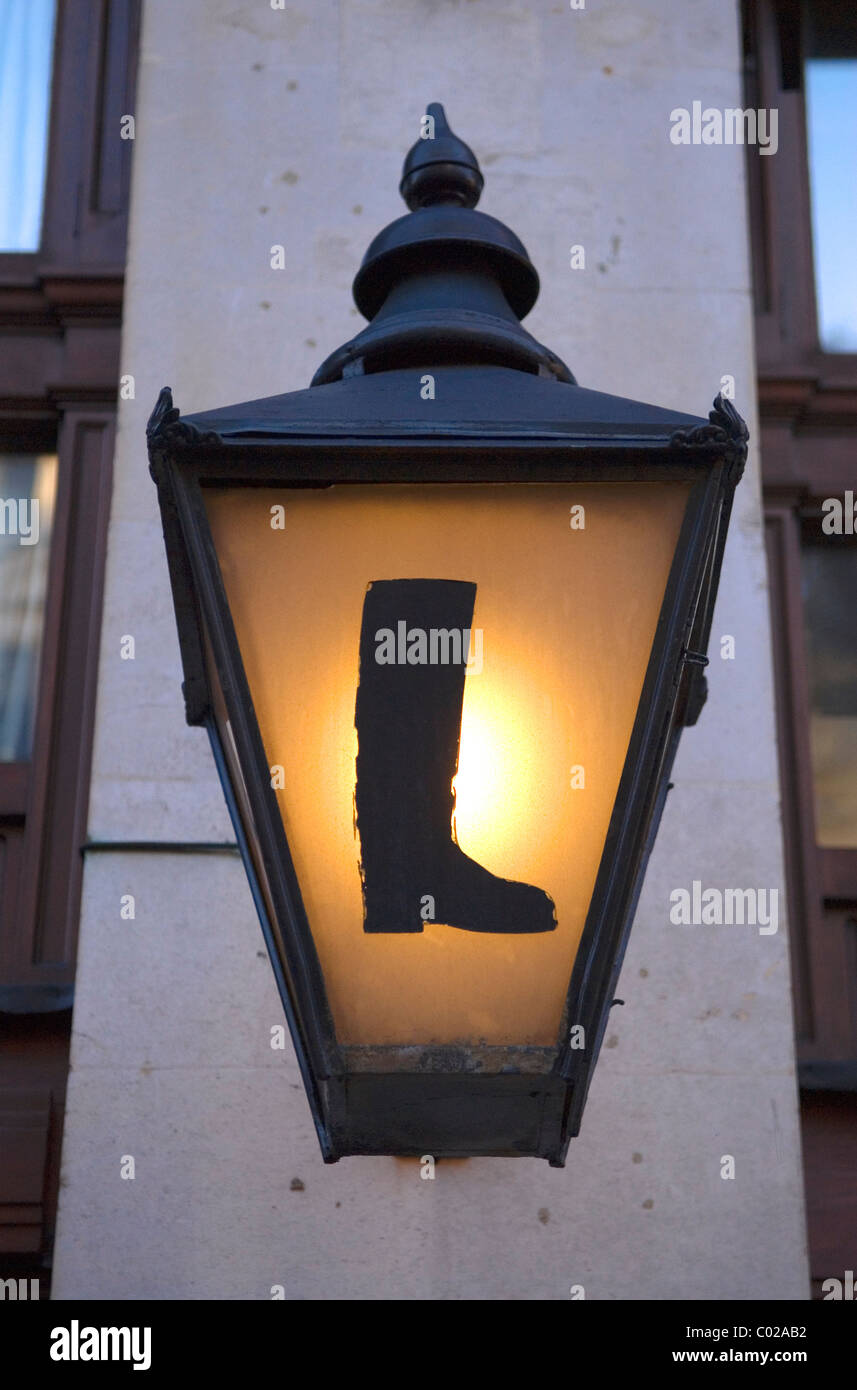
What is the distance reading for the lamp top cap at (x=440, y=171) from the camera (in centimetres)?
231

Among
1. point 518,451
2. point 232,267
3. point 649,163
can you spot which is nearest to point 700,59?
point 649,163

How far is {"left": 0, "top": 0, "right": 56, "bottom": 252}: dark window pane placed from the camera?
16.4ft

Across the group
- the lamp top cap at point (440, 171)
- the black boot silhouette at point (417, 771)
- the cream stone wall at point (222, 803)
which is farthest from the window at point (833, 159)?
the black boot silhouette at point (417, 771)

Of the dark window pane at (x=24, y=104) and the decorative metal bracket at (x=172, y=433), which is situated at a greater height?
the dark window pane at (x=24, y=104)

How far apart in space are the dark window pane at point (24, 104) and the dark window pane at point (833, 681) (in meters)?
2.99

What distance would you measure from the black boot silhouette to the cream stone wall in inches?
82.6

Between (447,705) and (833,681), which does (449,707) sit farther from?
(833,681)

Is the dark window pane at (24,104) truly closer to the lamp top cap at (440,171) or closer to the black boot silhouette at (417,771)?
the lamp top cap at (440,171)

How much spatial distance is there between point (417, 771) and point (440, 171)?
1140mm

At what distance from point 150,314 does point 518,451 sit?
117 inches

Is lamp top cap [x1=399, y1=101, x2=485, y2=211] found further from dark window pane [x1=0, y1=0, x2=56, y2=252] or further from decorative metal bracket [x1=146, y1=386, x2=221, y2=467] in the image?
dark window pane [x1=0, y1=0, x2=56, y2=252]

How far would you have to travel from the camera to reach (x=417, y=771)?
1.67 meters

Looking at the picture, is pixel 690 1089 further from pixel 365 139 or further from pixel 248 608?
pixel 365 139

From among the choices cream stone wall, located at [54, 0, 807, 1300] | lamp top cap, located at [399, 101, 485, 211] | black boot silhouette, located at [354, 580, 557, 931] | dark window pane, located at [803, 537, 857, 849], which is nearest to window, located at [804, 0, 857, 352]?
cream stone wall, located at [54, 0, 807, 1300]
